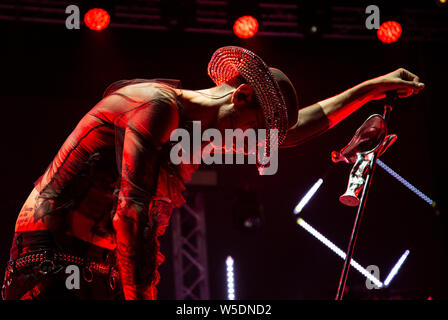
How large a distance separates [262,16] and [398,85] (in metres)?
3.64

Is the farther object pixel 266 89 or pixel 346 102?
pixel 346 102

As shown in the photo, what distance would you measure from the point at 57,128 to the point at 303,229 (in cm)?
339

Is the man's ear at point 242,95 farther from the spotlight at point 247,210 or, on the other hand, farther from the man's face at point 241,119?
the spotlight at point 247,210

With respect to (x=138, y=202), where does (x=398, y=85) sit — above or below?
above

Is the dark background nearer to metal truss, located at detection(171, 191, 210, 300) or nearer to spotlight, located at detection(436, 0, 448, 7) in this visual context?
metal truss, located at detection(171, 191, 210, 300)

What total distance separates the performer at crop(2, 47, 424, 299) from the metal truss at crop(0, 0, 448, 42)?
140 inches

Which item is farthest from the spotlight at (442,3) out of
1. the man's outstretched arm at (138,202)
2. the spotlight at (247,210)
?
the man's outstretched arm at (138,202)

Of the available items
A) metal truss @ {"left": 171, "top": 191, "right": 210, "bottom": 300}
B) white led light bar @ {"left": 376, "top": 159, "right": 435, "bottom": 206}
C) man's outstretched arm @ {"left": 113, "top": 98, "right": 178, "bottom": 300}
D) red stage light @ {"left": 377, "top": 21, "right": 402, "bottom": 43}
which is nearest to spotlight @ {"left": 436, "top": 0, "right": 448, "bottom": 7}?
red stage light @ {"left": 377, "top": 21, "right": 402, "bottom": 43}

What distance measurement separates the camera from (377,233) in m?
7.05

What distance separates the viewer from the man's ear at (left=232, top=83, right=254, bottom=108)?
5.07ft

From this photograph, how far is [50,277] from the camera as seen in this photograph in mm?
1408

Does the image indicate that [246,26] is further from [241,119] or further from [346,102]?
[241,119]

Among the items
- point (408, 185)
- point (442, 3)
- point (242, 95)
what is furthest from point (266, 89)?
point (408, 185)
